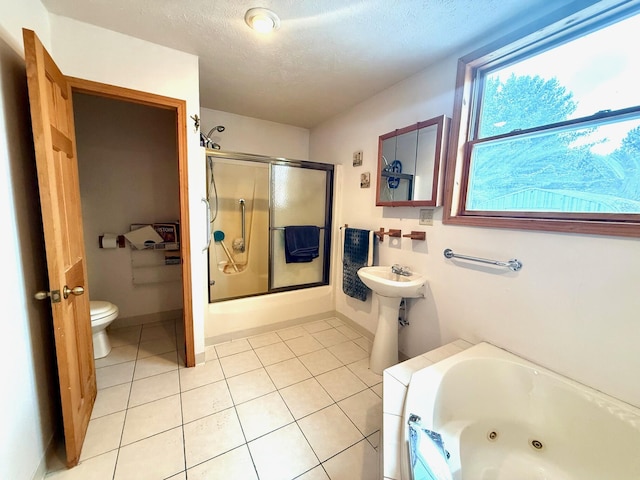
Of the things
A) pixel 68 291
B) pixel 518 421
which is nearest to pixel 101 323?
pixel 68 291

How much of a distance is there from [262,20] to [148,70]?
2.86 ft

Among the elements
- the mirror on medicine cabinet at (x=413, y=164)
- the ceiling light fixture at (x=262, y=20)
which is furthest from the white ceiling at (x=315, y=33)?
the mirror on medicine cabinet at (x=413, y=164)

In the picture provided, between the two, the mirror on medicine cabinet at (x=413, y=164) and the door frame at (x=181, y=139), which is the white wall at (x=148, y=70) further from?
the mirror on medicine cabinet at (x=413, y=164)

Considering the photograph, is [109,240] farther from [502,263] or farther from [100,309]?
[502,263]

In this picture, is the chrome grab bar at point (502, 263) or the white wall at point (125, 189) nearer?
the chrome grab bar at point (502, 263)

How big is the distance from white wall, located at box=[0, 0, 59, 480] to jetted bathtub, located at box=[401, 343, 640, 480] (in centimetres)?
154

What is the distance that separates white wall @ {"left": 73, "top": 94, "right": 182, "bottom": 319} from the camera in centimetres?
232

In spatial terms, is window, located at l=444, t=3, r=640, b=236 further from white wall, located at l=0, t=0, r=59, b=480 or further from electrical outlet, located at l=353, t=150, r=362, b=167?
white wall, located at l=0, t=0, r=59, b=480

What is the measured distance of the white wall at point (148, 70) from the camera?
1.47 m

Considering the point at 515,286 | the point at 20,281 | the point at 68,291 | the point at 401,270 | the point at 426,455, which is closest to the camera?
the point at 426,455

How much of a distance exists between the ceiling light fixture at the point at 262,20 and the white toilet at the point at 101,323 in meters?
2.35

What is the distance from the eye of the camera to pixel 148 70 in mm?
1660

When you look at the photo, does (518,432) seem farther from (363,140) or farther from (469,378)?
(363,140)

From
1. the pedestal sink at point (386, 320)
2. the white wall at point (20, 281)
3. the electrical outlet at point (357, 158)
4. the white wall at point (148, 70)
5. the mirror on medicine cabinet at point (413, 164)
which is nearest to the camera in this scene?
the white wall at point (20, 281)
